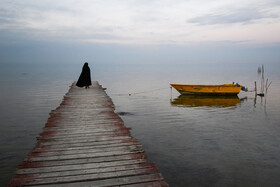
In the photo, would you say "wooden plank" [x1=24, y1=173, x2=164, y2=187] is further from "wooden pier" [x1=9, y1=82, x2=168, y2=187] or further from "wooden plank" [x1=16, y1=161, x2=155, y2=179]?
"wooden plank" [x1=16, y1=161, x2=155, y2=179]

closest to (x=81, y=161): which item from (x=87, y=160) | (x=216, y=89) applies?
(x=87, y=160)

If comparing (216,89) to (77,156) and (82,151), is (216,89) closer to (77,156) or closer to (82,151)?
(82,151)

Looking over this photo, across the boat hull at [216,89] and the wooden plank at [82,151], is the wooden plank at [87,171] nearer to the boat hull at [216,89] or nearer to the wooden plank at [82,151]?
the wooden plank at [82,151]

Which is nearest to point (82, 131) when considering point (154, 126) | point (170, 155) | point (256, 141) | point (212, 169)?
point (170, 155)

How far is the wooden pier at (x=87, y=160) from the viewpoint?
4516mm

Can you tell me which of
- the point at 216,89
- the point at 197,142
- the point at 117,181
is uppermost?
the point at 216,89

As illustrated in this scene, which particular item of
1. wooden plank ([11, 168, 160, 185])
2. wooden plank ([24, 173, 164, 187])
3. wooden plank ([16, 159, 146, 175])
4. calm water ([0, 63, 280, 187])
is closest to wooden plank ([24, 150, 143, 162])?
wooden plank ([16, 159, 146, 175])

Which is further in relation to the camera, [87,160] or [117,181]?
[87,160]

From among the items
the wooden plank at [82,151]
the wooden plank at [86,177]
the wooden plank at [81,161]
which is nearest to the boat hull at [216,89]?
the wooden plank at [82,151]

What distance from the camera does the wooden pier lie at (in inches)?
178

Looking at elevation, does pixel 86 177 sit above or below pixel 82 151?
below

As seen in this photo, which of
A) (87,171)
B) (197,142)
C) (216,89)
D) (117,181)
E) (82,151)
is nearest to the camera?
(117,181)

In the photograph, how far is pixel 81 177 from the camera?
462 cm

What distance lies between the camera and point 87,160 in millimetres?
5426
